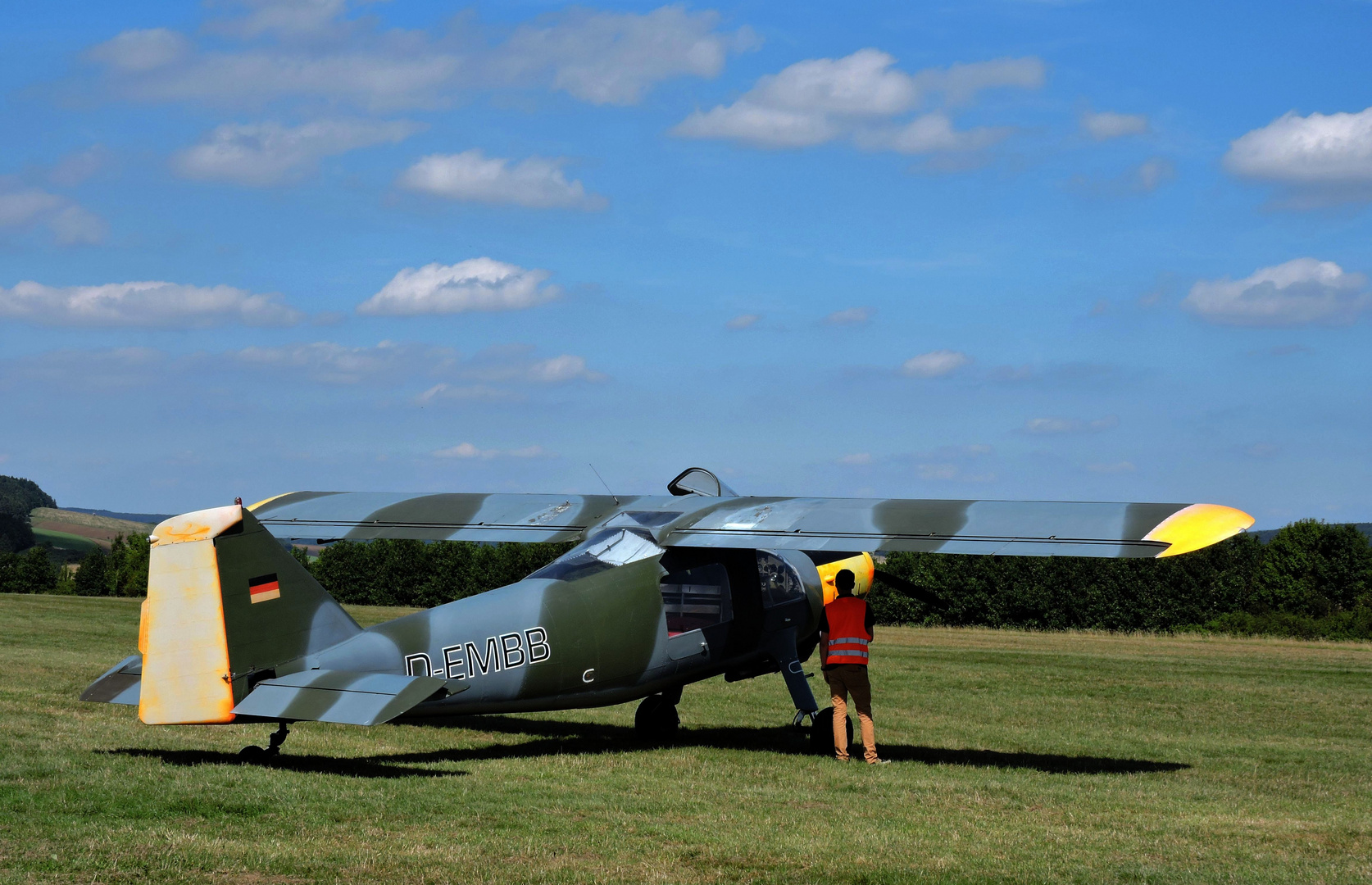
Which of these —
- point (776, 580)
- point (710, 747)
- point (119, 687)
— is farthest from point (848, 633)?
point (119, 687)

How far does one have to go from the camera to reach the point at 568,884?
7082mm

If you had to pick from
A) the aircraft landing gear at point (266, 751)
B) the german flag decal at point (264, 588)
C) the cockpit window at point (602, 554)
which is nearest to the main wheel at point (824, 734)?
→ the cockpit window at point (602, 554)

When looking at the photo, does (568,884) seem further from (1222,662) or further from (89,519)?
(89,519)

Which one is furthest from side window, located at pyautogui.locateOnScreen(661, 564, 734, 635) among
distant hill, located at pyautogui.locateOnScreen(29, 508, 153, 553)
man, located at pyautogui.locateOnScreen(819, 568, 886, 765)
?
distant hill, located at pyautogui.locateOnScreen(29, 508, 153, 553)

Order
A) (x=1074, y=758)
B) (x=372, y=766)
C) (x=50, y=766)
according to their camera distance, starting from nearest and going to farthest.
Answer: (x=50, y=766) → (x=372, y=766) → (x=1074, y=758)

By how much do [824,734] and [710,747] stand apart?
1.19 meters

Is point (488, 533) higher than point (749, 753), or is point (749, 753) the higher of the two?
point (488, 533)

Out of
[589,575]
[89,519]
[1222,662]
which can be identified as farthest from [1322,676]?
[89,519]

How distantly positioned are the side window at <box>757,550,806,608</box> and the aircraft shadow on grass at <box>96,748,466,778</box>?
4300mm

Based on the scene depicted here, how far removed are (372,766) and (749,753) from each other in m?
3.86

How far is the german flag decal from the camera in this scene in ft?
34.2

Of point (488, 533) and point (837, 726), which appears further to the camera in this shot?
point (488, 533)

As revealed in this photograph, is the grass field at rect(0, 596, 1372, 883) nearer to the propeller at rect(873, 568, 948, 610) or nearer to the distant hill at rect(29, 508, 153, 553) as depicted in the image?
the propeller at rect(873, 568, 948, 610)

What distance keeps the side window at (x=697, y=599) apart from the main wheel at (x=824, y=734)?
138 cm
